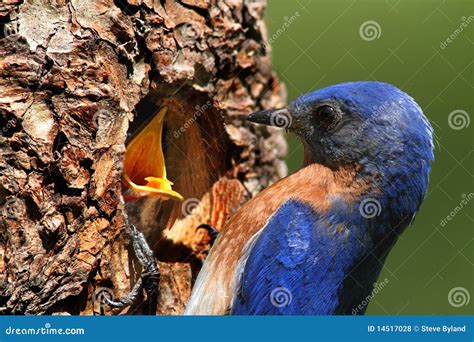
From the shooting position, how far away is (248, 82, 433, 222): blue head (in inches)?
201

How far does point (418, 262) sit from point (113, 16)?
3252 mm

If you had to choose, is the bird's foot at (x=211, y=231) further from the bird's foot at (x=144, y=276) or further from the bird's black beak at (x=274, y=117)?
the bird's black beak at (x=274, y=117)

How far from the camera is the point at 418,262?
6902 mm

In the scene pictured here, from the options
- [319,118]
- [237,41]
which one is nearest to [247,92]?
[237,41]

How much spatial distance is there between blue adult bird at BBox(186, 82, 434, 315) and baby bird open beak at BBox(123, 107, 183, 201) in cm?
59

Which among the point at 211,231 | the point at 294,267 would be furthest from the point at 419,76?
the point at 294,267

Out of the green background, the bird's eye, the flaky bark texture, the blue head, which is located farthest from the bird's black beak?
the green background

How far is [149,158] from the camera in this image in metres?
5.62

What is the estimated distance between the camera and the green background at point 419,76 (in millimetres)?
6191

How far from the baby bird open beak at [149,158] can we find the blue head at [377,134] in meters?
0.62

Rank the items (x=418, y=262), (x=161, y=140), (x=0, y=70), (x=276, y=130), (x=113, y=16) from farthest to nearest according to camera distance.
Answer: (x=418, y=262) < (x=276, y=130) < (x=161, y=140) < (x=113, y=16) < (x=0, y=70)

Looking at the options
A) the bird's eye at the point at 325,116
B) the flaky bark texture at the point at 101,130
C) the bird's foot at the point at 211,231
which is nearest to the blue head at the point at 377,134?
the bird's eye at the point at 325,116

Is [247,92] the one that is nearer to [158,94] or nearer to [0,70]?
[158,94]

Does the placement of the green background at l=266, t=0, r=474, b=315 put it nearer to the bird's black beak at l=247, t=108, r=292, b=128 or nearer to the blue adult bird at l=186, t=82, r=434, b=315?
the bird's black beak at l=247, t=108, r=292, b=128
